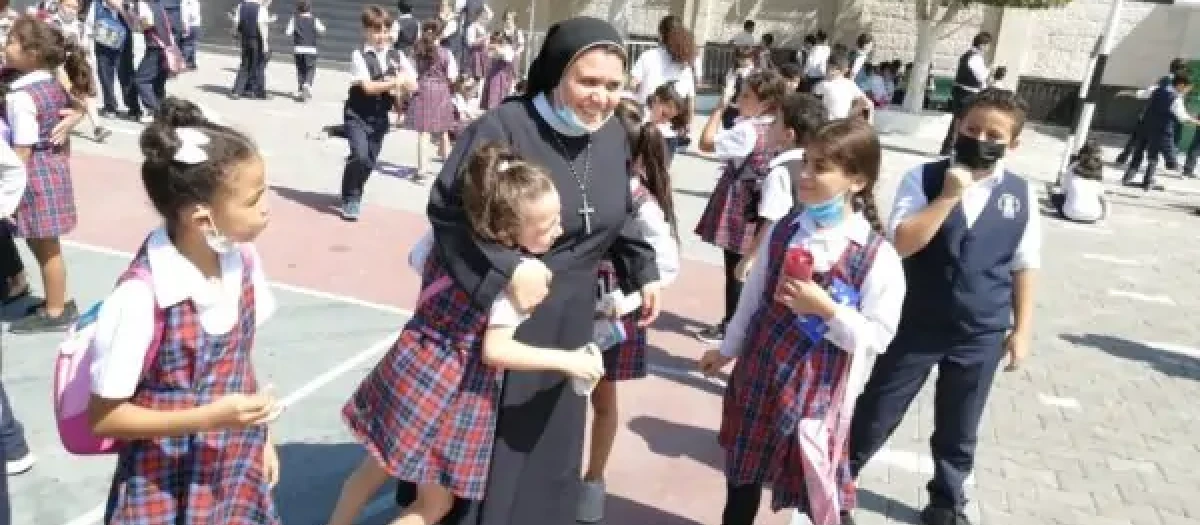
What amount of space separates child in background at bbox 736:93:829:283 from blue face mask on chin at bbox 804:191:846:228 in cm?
105

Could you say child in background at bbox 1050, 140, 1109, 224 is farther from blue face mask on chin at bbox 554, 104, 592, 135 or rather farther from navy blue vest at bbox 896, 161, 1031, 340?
blue face mask on chin at bbox 554, 104, 592, 135

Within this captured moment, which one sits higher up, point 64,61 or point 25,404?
point 64,61

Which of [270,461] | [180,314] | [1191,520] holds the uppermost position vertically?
[180,314]

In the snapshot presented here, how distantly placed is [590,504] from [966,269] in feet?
5.33

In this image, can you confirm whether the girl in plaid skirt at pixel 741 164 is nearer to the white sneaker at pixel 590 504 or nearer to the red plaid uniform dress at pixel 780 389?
the white sneaker at pixel 590 504

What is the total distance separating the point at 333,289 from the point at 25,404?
7.13 feet

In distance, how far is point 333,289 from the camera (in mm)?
6105

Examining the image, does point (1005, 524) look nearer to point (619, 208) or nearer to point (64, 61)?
point (619, 208)

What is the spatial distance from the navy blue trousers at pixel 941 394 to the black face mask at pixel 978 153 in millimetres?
696

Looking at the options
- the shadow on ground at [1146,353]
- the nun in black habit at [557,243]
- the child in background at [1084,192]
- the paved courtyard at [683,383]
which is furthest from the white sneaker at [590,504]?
the child in background at [1084,192]

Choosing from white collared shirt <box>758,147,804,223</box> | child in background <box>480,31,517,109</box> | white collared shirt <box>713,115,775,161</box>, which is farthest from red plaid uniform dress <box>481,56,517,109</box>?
white collared shirt <box>758,147,804,223</box>

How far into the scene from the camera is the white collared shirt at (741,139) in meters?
4.89

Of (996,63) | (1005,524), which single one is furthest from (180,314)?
(996,63)

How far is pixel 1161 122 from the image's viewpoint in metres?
13.4
